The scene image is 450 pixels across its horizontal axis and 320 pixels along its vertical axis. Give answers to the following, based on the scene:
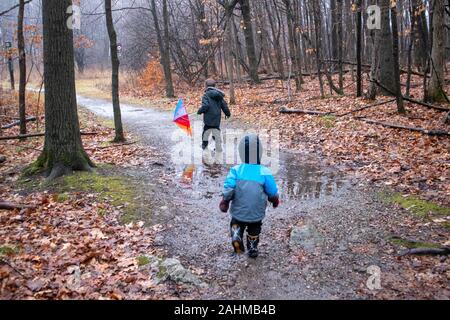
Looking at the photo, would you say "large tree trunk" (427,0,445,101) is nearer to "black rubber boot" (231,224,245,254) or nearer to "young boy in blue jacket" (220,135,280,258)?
"young boy in blue jacket" (220,135,280,258)

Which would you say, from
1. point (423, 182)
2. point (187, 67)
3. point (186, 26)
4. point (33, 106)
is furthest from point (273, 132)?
point (186, 26)

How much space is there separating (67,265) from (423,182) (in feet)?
21.9

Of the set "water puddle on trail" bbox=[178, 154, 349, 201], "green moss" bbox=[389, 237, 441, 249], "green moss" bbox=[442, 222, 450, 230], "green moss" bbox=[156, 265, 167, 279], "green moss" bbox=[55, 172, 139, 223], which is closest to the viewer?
"green moss" bbox=[156, 265, 167, 279]

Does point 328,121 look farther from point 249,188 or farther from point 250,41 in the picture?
point 250,41

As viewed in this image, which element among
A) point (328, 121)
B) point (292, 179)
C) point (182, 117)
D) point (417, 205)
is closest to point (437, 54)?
point (328, 121)

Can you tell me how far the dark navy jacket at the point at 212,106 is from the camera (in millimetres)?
10578

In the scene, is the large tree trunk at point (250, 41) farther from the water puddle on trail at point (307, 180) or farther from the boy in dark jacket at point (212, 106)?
the water puddle on trail at point (307, 180)

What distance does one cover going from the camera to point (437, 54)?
43.4ft

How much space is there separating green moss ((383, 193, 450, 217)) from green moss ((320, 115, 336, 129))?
5787 millimetres

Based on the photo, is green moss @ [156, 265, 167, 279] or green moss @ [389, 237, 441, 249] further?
green moss @ [389, 237, 441, 249]

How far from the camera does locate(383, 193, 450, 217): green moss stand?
21.6 ft

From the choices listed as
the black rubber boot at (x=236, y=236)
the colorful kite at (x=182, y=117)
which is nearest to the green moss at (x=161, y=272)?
the black rubber boot at (x=236, y=236)

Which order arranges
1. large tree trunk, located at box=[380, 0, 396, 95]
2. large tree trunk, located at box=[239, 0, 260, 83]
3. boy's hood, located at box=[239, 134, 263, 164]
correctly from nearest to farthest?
boy's hood, located at box=[239, 134, 263, 164], large tree trunk, located at box=[380, 0, 396, 95], large tree trunk, located at box=[239, 0, 260, 83]

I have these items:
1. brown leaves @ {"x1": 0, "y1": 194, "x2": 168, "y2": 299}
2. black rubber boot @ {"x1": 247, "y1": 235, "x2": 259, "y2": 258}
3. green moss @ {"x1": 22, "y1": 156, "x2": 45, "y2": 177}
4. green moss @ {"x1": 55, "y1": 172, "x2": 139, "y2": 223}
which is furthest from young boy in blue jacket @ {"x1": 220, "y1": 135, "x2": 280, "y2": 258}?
green moss @ {"x1": 22, "y1": 156, "x2": 45, "y2": 177}
